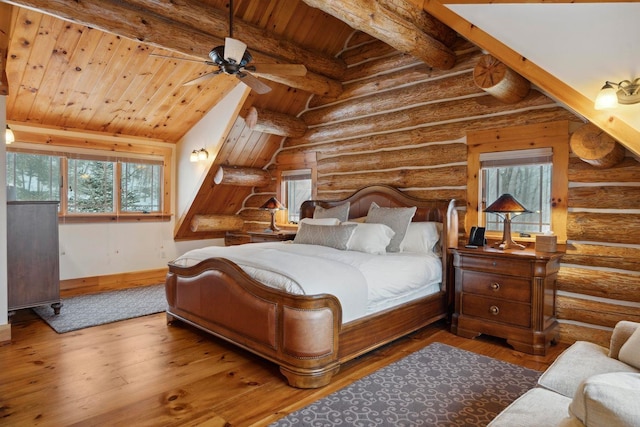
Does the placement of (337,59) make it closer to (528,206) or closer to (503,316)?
(528,206)

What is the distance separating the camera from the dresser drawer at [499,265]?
3355 millimetres

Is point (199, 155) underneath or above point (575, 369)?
above

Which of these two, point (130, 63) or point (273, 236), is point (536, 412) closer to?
point (273, 236)

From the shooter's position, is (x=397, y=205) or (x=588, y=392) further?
(x=397, y=205)

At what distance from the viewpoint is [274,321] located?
112 inches

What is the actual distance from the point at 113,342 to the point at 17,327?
125 cm

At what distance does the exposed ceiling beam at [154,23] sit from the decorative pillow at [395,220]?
75.4 inches

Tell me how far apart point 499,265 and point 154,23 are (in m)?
3.89

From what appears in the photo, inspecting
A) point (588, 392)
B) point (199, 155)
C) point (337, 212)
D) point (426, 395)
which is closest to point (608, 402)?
point (588, 392)

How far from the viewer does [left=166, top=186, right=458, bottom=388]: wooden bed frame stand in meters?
2.71

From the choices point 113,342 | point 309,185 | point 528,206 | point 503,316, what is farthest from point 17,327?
point 528,206

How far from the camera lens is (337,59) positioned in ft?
17.7

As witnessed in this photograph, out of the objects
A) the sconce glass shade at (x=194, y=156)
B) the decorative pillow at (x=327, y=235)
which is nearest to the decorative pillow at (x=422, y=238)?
the decorative pillow at (x=327, y=235)

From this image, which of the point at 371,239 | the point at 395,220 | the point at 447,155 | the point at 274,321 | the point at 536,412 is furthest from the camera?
the point at 447,155
